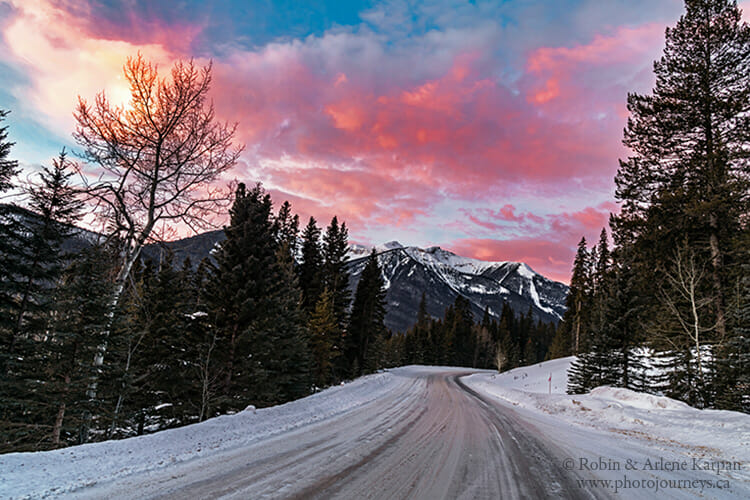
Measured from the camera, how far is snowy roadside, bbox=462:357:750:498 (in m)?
5.56

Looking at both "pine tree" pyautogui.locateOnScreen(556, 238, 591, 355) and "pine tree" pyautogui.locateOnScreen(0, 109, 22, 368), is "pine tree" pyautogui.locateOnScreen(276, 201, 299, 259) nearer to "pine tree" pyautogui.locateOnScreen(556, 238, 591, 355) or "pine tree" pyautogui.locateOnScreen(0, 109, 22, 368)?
"pine tree" pyautogui.locateOnScreen(0, 109, 22, 368)

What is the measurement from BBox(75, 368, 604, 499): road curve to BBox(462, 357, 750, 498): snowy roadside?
0.82 m

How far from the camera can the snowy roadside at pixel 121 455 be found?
13.0 feet

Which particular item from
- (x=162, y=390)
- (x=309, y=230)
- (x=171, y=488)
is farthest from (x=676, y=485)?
(x=309, y=230)

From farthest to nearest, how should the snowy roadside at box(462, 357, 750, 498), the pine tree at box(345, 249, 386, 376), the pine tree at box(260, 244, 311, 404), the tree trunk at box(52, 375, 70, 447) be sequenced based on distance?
1. the pine tree at box(345, 249, 386, 376)
2. the pine tree at box(260, 244, 311, 404)
3. the tree trunk at box(52, 375, 70, 447)
4. the snowy roadside at box(462, 357, 750, 498)

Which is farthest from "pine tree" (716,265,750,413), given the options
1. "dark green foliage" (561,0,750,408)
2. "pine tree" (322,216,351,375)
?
"pine tree" (322,216,351,375)

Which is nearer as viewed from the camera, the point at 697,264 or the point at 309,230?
the point at 697,264

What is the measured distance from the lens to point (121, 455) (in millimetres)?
5074

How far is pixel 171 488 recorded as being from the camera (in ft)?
13.8

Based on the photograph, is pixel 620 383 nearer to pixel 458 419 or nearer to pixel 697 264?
pixel 697 264

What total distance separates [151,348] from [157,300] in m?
2.52

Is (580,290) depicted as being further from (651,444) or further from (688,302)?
(651,444)

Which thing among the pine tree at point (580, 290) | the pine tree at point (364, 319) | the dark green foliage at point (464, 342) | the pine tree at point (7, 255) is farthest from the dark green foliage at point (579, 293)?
the pine tree at point (7, 255)

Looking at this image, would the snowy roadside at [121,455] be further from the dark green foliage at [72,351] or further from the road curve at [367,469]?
the dark green foliage at [72,351]
